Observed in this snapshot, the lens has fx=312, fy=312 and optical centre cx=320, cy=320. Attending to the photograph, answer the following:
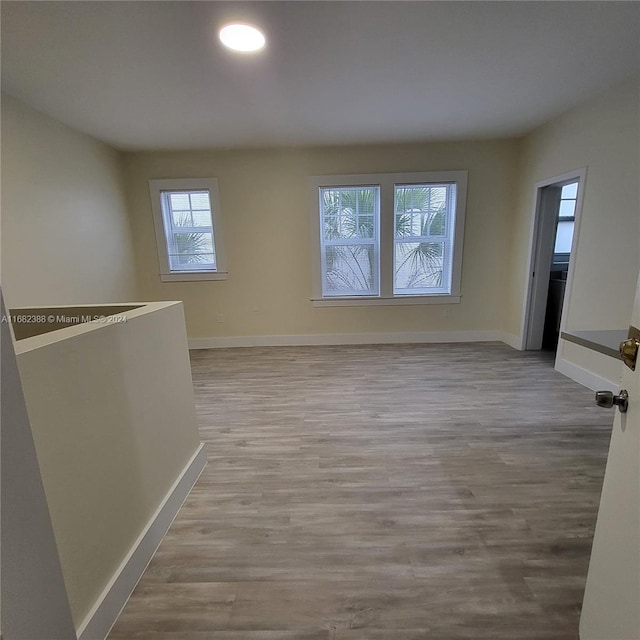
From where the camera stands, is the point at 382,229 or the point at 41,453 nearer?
the point at 41,453

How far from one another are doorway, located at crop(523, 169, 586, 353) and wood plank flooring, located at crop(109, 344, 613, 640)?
1.14m

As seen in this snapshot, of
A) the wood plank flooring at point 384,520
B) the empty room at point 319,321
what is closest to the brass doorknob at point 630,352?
the empty room at point 319,321

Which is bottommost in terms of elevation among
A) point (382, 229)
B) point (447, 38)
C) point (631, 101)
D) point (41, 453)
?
point (41, 453)

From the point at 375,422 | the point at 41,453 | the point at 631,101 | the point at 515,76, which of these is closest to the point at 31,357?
the point at 41,453

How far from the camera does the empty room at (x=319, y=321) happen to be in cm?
104

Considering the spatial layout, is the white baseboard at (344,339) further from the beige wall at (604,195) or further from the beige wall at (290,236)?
the beige wall at (604,195)

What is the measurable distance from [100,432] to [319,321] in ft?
11.1

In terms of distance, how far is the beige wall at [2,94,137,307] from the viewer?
2.41 meters

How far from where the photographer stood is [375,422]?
2.36 m

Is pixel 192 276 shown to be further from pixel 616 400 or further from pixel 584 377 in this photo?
pixel 584 377

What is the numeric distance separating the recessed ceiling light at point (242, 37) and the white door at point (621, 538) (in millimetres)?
2184

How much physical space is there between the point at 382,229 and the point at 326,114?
61.4 inches

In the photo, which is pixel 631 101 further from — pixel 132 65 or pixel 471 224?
pixel 132 65

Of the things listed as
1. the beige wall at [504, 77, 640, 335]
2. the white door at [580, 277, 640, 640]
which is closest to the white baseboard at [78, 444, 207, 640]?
the white door at [580, 277, 640, 640]
